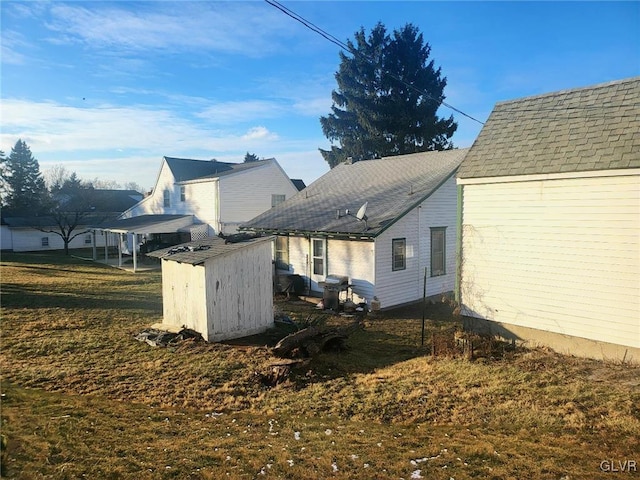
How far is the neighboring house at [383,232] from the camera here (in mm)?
14414

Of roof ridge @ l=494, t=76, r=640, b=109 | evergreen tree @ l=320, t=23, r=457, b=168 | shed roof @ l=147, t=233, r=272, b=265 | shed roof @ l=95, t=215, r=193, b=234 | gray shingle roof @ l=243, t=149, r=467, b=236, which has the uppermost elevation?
evergreen tree @ l=320, t=23, r=457, b=168

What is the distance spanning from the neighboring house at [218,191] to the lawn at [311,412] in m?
17.3

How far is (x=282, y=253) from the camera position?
1798 centimetres

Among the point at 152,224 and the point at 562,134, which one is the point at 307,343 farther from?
the point at 152,224

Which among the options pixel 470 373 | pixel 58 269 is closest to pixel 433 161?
pixel 470 373

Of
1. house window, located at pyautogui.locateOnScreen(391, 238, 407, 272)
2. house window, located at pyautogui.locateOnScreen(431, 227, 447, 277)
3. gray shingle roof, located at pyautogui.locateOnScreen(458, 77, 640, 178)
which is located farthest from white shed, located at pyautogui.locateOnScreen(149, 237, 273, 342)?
house window, located at pyautogui.locateOnScreen(431, 227, 447, 277)

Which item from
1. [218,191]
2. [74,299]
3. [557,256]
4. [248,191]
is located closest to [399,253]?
[557,256]

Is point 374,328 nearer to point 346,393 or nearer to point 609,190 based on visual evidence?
point 346,393

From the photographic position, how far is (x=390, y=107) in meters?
34.8

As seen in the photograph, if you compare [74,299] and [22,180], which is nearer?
[74,299]

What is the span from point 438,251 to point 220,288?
9.00m

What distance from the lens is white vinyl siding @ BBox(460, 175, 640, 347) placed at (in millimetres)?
8102

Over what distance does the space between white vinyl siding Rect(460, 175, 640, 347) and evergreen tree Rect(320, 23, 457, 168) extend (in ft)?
85.0

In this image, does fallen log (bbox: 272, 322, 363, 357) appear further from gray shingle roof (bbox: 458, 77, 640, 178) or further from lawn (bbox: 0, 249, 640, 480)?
A: gray shingle roof (bbox: 458, 77, 640, 178)
